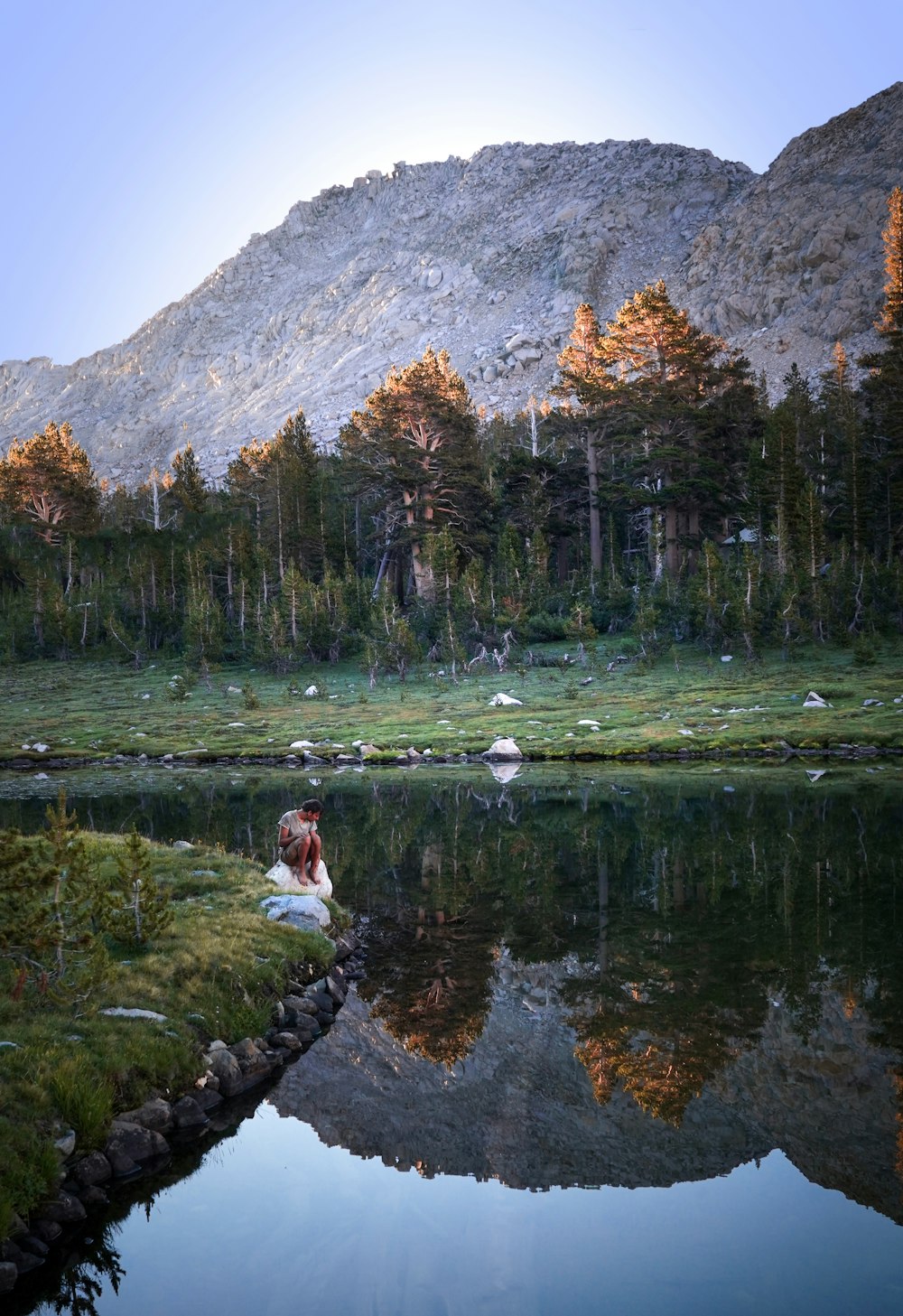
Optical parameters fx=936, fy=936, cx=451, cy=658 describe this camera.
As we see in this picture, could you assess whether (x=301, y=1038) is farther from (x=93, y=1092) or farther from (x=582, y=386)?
(x=582, y=386)

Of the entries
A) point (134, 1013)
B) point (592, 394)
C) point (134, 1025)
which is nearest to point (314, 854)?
point (134, 1013)

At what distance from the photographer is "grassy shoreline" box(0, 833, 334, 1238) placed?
8.00 meters

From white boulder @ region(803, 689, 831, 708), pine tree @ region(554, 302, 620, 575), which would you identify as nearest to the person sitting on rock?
white boulder @ region(803, 689, 831, 708)

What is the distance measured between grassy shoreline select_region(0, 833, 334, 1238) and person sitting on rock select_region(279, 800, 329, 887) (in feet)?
4.04

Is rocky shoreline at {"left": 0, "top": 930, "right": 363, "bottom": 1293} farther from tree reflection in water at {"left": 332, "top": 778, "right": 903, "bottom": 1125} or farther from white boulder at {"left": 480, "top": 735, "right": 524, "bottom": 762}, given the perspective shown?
white boulder at {"left": 480, "top": 735, "right": 524, "bottom": 762}

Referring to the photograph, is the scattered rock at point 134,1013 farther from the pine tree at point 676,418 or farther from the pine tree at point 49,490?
the pine tree at point 49,490

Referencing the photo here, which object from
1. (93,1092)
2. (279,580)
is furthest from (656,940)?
(279,580)

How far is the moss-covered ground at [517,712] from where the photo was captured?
39.7 m

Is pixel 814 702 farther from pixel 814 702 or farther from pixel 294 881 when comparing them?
pixel 294 881

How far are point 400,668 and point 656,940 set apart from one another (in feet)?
145

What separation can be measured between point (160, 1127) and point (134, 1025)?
49.6 inches

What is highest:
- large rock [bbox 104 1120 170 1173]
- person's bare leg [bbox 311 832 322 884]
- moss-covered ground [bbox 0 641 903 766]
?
person's bare leg [bbox 311 832 322 884]

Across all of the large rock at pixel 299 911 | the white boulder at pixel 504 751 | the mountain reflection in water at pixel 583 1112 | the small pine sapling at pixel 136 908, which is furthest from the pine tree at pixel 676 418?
the mountain reflection in water at pixel 583 1112

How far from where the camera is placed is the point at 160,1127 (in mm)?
9133
